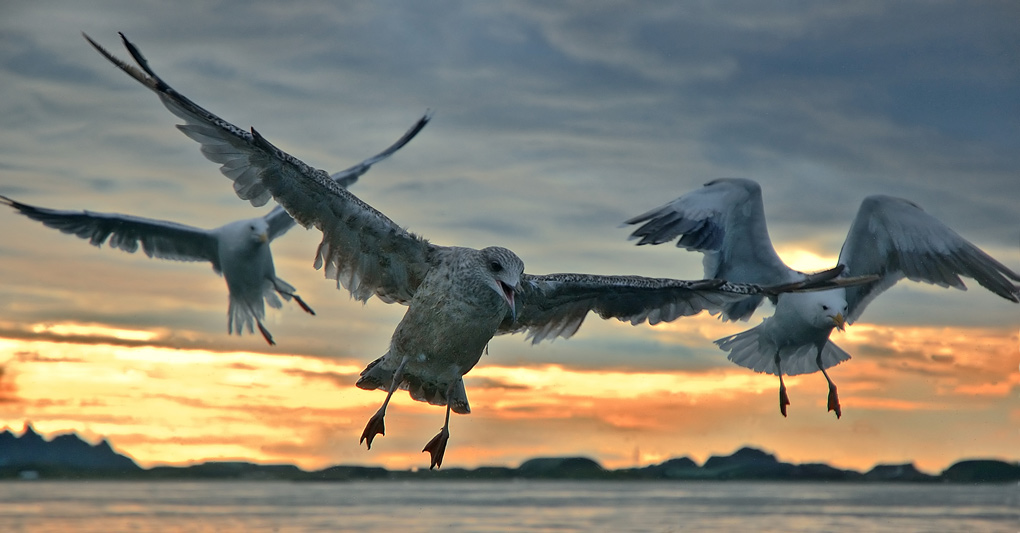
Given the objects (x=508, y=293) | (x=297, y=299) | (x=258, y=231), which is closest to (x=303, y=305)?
(x=297, y=299)

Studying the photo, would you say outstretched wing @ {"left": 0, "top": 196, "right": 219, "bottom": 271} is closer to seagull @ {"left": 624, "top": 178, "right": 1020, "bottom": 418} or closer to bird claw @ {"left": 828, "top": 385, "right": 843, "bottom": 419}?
seagull @ {"left": 624, "top": 178, "right": 1020, "bottom": 418}

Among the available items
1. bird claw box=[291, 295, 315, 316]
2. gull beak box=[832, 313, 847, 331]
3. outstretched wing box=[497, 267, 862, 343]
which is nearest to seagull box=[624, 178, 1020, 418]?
gull beak box=[832, 313, 847, 331]

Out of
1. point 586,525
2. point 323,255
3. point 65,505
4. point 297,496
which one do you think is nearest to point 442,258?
point 323,255

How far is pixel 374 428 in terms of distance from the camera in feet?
32.8

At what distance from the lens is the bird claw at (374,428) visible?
9.89m

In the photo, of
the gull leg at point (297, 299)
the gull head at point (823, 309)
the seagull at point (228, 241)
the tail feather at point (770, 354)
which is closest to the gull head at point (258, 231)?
the seagull at point (228, 241)

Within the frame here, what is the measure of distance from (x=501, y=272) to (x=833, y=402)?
664cm

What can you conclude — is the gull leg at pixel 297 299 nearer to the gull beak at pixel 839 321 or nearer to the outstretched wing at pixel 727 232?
the outstretched wing at pixel 727 232

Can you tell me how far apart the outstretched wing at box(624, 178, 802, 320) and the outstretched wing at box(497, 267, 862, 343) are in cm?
345

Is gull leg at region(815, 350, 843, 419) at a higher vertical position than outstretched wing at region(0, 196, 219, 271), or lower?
lower

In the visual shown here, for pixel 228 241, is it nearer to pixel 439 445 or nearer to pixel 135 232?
pixel 135 232

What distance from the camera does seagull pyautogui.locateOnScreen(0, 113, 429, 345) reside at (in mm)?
18594

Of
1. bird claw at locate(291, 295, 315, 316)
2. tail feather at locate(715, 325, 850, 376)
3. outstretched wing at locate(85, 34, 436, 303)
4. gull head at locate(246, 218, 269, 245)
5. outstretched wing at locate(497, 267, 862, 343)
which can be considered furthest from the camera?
bird claw at locate(291, 295, 315, 316)

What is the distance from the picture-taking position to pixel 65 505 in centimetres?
3875
